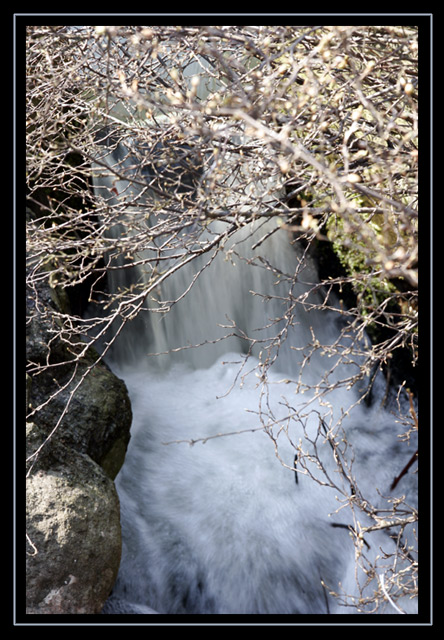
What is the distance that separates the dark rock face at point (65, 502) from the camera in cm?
308

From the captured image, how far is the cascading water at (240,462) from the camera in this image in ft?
12.9

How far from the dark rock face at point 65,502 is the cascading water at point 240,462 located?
0.52 metres

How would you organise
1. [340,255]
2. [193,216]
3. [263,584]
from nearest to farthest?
[193,216], [263,584], [340,255]

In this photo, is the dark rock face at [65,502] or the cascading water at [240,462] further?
the cascading water at [240,462]

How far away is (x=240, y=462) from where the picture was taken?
16.3 ft

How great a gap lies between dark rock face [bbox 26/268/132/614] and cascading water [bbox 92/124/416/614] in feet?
1.72

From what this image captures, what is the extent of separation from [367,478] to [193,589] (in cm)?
178

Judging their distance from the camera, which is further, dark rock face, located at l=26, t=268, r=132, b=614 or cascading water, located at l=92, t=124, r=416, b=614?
cascading water, located at l=92, t=124, r=416, b=614

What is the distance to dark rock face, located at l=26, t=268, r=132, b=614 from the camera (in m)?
3.08
